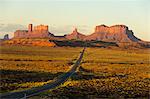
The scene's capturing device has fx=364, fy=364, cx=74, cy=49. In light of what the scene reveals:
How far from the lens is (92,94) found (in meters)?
34.0

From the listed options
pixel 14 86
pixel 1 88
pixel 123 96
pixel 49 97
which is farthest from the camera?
pixel 14 86

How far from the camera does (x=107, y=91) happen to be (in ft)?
120

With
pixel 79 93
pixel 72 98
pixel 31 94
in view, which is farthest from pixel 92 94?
pixel 31 94

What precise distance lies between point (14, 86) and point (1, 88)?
9.06 feet

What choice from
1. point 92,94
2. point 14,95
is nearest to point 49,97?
point 14,95

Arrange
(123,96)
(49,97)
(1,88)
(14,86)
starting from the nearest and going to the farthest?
1. (49,97)
2. (123,96)
3. (1,88)
4. (14,86)

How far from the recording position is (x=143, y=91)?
37969 mm

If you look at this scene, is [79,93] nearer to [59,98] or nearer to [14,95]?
[59,98]

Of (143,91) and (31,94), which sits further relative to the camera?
(143,91)

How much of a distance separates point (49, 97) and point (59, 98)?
0.87 m

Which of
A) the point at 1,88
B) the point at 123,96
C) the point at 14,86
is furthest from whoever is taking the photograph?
the point at 14,86

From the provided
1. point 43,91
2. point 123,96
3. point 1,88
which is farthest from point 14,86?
point 123,96

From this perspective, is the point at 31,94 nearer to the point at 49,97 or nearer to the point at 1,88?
the point at 49,97

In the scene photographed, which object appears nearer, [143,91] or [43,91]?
[43,91]
